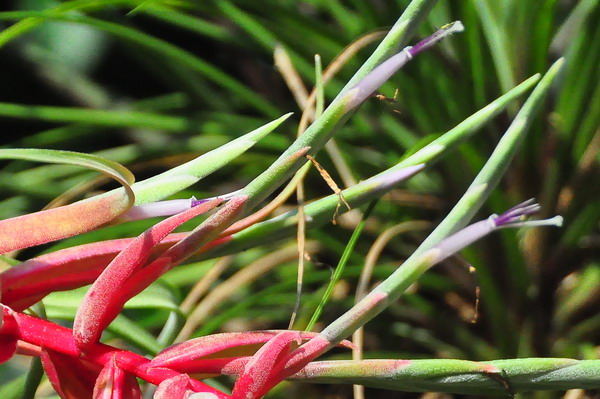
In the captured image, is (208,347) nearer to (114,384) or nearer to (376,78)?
(114,384)

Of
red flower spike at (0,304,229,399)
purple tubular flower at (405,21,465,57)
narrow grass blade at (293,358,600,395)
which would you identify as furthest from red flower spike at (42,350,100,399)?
purple tubular flower at (405,21,465,57)

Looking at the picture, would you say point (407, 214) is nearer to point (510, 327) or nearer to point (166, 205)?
point (510, 327)

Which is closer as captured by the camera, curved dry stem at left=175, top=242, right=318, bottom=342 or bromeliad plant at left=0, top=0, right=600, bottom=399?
bromeliad plant at left=0, top=0, right=600, bottom=399

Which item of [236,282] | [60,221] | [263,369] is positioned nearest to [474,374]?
[263,369]

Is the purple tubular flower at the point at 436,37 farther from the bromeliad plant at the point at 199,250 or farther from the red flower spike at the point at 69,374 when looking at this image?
the red flower spike at the point at 69,374

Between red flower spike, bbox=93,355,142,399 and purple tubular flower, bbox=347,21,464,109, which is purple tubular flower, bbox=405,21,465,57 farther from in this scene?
red flower spike, bbox=93,355,142,399

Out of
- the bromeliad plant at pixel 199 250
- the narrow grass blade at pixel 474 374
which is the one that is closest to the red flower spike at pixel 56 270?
the bromeliad plant at pixel 199 250

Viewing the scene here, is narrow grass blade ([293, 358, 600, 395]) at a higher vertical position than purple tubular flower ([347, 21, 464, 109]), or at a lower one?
lower

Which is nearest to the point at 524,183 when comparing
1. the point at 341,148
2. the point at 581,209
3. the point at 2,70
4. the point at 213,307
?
the point at 581,209
